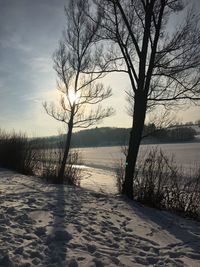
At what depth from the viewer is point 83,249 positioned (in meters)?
4.65

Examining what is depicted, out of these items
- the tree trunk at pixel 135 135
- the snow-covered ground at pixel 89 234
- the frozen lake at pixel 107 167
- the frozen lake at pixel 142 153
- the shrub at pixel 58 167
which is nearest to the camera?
the snow-covered ground at pixel 89 234

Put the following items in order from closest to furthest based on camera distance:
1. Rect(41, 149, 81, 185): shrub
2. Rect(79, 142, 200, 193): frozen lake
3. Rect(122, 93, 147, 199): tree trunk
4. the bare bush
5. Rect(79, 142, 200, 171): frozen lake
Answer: the bare bush < Rect(122, 93, 147, 199): tree trunk < Rect(41, 149, 81, 185): shrub < Rect(79, 142, 200, 193): frozen lake < Rect(79, 142, 200, 171): frozen lake

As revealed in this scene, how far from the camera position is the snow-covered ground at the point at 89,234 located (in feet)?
14.1

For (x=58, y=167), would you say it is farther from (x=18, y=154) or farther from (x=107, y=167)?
(x=107, y=167)

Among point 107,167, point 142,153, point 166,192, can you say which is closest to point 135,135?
point 166,192

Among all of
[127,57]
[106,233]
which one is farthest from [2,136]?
[106,233]

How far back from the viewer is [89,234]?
5363 mm

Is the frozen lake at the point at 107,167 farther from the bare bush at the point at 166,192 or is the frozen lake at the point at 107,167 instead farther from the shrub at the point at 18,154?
the shrub at the point at 18,154

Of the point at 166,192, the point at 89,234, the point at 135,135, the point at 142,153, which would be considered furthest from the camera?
the point at 142,153

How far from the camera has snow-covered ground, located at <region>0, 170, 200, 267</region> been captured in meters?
4.30

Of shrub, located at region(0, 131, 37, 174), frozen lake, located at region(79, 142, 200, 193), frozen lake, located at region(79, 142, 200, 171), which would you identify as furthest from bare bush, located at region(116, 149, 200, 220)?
shrub, located at region(0, 131, 37, 174)

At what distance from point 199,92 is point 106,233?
5397 mm

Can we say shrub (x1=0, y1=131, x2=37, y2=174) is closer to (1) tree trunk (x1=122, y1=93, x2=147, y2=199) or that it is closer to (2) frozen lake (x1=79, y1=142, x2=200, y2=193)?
(2) frozen lake (x1=79, y1=142, x2=200, y2=193)

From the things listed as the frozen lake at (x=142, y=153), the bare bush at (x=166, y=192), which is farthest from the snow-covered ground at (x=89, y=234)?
the frozen lake at (x=142, y=153)
